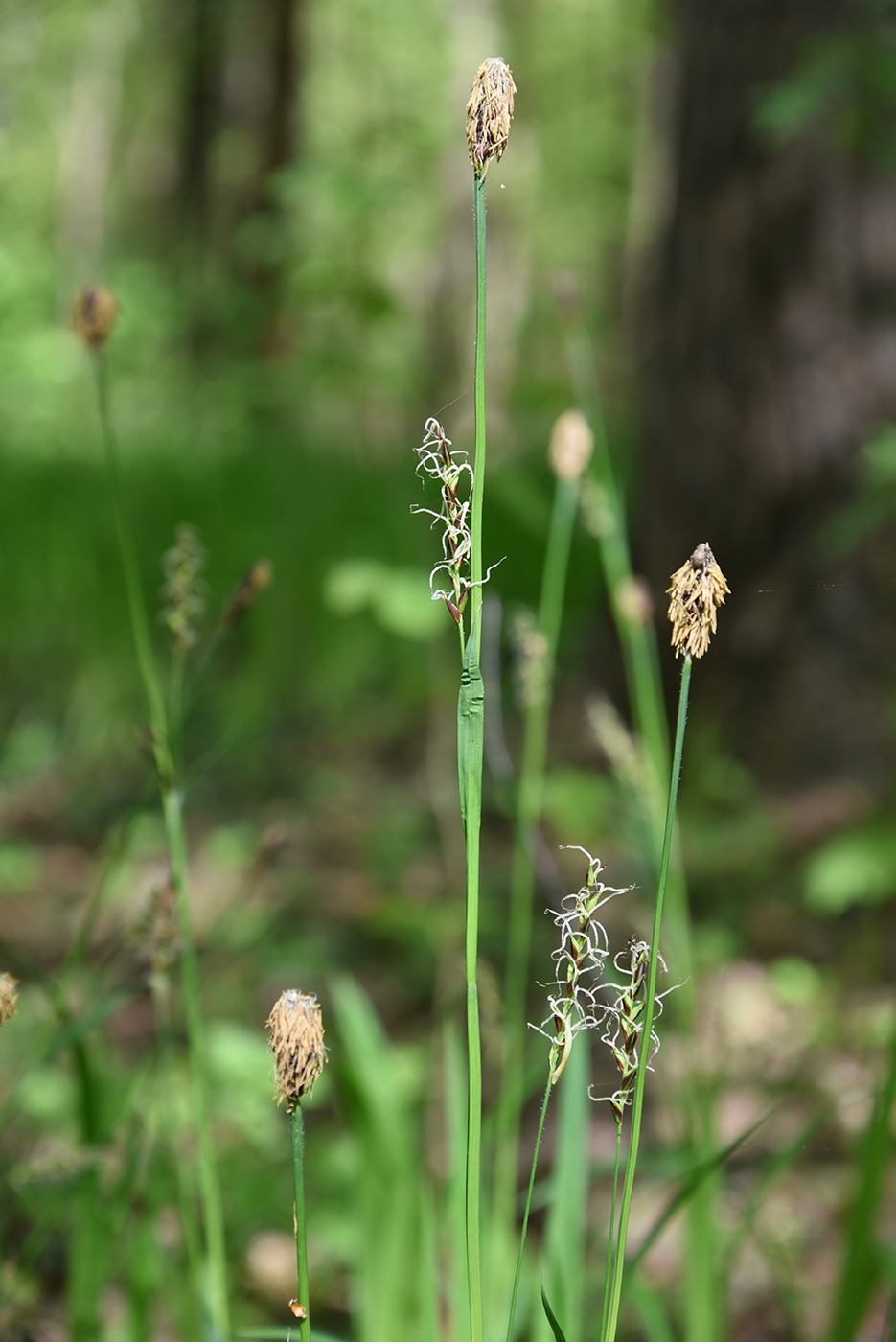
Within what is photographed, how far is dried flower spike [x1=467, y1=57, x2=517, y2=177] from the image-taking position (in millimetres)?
292

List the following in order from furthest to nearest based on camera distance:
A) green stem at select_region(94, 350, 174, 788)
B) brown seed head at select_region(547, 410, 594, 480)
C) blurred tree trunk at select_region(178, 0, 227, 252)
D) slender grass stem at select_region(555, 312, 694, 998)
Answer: blurred tree trunk at select_region(178, 0, 227, 252) → slender grass stem at select_region(555, 312, 694, 998) → brown seed head at select_region(547, 410, 594, 480) → green stem at select_region(94, 350, 174, 788)

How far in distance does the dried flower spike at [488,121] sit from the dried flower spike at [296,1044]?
24 cm

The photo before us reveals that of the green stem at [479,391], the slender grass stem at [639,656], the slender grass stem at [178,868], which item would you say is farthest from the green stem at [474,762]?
the slender grass stem at [639,656]

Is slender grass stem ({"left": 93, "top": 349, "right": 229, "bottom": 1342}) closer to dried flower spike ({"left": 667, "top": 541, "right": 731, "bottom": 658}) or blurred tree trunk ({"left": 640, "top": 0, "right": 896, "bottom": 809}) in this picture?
dried flower spike ({"left": 667, "top": 541, "right": 731, "bottom": 658})

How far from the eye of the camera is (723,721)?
2.44m

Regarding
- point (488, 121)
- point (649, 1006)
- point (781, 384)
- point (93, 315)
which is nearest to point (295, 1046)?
point (649, 1006)

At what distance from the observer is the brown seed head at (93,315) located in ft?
1.91

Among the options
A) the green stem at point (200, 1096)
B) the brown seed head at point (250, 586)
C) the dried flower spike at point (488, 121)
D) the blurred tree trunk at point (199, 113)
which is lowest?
the green stem at point (200, 1096)

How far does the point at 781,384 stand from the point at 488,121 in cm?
223

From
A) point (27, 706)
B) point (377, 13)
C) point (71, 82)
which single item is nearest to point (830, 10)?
point (27, 706)

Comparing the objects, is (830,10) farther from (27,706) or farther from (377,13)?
(377,13)

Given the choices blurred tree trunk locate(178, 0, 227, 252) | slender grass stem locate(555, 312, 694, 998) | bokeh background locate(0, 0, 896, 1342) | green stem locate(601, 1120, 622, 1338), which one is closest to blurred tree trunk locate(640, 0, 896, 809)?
bokeh background locate(0, 0, 896, 1342)

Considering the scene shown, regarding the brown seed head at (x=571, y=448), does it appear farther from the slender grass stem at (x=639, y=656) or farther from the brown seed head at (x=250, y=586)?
the brown seed head at (x=250, y=586)

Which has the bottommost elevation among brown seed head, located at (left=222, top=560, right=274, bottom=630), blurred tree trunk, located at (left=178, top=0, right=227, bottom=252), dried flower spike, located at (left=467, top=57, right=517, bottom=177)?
brown seed head, located at (left=222, top=560, right=274, bottom=630)
